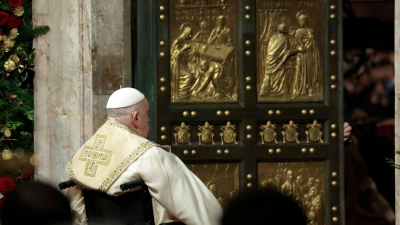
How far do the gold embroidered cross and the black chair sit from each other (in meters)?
0.16

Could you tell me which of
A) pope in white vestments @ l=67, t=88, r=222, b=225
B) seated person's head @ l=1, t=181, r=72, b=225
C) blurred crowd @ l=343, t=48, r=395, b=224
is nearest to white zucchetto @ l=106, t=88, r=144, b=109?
pope in white vestments @ l=67, t=88, r=222, b=225

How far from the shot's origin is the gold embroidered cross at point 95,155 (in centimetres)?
582

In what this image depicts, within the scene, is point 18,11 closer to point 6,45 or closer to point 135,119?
point 6,45

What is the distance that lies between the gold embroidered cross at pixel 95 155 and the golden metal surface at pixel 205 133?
7.31 feet

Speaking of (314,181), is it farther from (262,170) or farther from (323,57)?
(323,57)

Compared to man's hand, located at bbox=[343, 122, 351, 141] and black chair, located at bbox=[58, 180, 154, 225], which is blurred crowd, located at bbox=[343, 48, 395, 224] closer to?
man's hand, located at bbox=[343, 122, 351, 141]

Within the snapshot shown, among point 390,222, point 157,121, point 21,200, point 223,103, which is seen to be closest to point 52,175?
point 157,121

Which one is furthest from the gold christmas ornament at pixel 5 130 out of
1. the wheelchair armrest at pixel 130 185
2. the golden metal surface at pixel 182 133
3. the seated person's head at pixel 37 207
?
the seated person's head at pixel 37 207

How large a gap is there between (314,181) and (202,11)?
1752 millimetres

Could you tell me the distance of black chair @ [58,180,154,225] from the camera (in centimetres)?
564

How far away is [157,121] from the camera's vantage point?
7949 millimetres

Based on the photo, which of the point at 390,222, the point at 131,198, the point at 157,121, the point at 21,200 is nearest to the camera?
the point at 21,200

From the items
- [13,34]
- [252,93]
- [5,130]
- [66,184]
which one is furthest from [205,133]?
[66,184]

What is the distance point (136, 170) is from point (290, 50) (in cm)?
294
